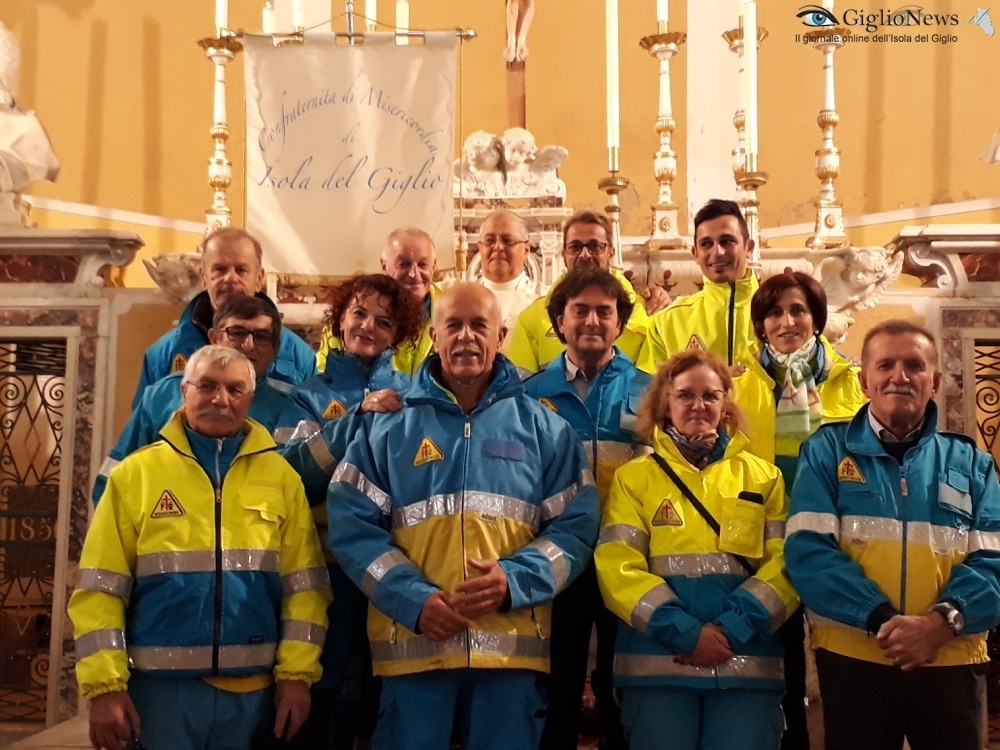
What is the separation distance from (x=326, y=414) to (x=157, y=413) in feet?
1.42

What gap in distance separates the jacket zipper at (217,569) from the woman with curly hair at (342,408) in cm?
27

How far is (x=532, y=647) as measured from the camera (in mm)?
2783

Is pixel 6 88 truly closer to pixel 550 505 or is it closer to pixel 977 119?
pixel 550 505

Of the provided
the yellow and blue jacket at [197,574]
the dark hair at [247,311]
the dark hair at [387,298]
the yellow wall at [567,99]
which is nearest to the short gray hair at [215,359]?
the yellow and blue jacket at [197,574]

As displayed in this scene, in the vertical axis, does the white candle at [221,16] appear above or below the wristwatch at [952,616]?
→ above

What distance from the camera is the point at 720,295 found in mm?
3533

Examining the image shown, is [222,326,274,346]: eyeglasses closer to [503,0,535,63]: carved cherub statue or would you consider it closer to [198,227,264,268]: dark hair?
[198,227,264,268]: dark hair

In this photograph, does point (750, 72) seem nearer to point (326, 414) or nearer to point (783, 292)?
point (783, 292)

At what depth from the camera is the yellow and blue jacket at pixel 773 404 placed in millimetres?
3199

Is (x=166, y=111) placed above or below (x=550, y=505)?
above

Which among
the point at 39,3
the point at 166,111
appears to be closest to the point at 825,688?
the point at 166,111

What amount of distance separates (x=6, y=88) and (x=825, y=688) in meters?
4.27

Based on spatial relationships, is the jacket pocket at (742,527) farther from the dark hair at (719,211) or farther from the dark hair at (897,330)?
the dark hair at (719,211)

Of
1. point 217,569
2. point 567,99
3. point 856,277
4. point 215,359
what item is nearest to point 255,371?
point 215,359
